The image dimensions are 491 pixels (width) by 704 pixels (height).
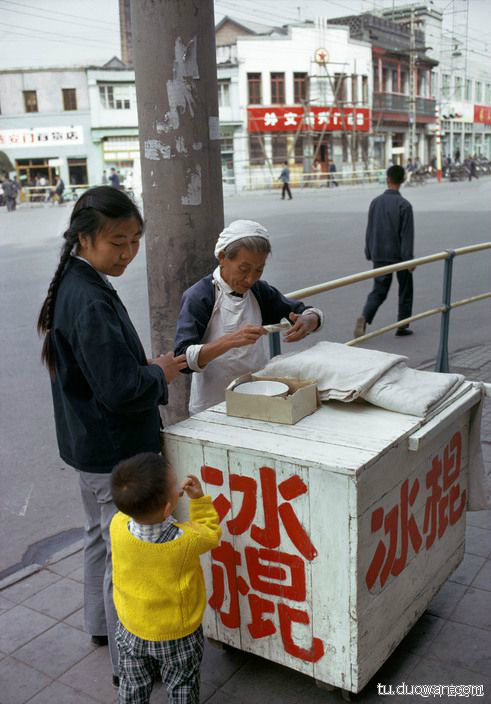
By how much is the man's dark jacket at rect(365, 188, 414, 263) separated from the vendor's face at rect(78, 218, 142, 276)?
6133 millimetres

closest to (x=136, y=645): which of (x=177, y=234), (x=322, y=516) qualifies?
(x=322, y=516)

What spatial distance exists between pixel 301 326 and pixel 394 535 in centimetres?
100

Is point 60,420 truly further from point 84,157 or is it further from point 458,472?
point 84,157

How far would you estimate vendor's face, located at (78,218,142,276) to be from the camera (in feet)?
7.65

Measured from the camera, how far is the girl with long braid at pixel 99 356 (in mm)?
2234

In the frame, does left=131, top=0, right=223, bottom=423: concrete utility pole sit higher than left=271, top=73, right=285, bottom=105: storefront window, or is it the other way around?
left=271, top=73, right=285, bottom=105: storefront window

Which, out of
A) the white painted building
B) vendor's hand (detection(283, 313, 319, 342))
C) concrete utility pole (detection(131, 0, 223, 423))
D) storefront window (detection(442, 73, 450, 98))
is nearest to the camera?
vendor's hand (detection(283, 313, 319, 342))

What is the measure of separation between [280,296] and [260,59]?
156ft

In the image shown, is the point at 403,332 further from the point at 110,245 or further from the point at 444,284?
the point at 110,245

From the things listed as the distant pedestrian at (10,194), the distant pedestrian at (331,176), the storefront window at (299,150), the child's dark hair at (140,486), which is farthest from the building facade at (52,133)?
the child's dark hair at (140,486)

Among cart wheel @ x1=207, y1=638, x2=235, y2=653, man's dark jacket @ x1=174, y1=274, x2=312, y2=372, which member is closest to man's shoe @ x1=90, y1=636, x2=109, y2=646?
cart wheel @ x1=207, y1=638, x2=235, y2=653

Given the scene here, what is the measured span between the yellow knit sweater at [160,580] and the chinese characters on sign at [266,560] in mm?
178

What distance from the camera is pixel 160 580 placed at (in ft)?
7.20

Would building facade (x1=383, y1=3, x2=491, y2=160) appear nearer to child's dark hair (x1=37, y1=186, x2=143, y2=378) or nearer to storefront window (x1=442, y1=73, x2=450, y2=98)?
storefront window (x1=442, y1=73, x2=450, y2=98)
